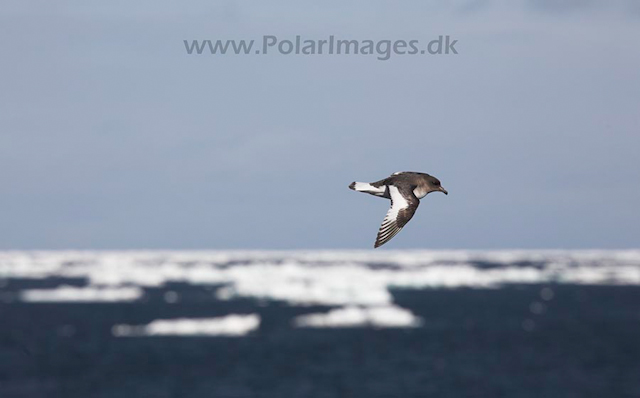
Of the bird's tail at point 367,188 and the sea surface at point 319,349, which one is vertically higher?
the sea surface at point 319,349

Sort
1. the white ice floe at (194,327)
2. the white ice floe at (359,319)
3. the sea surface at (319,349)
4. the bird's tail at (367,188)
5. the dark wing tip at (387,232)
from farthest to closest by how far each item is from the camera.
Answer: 1. the white ice floe at (359,319)
2. the white ice floe at (194,327)
3. the sea surface at (319,349)
4. the bird's tail at (367,188)
5. the dark wing tip at (387,232)

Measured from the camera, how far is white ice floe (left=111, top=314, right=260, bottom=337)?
484 ft

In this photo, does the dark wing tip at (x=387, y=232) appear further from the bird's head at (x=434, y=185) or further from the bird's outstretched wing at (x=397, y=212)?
the bird's head at (x=434, y=185)

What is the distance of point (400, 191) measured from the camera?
8.44 m

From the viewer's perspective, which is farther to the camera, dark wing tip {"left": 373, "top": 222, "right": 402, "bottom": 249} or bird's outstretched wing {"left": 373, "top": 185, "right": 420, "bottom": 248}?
bird's outstretched wing {"left": 373, "top": 185, "right": 420, "bottom": 248}

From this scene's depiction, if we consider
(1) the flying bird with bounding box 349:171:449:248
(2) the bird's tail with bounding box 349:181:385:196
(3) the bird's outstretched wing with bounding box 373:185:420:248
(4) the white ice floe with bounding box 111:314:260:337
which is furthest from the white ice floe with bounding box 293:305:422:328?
(3) the bird's outstretched wing with bounding box 373:185:420:248

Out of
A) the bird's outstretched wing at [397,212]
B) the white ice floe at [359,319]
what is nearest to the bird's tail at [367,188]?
the bird's outstretched wing at [397,212]

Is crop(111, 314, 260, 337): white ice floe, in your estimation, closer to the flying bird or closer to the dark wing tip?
the flying bird

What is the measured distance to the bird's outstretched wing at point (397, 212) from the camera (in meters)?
8.11

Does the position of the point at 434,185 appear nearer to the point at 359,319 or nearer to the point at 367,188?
the point at 367,188

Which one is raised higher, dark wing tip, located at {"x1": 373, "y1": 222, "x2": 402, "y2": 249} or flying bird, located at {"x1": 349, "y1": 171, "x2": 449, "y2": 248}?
flying bird, located at {"x1": 349, "y1": 171, "x2": 449, "y2": 248}

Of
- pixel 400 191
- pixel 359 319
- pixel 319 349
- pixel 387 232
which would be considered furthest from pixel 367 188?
pixel 359 319

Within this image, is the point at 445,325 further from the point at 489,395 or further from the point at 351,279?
the point at 489,395

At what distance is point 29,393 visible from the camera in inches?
4245
